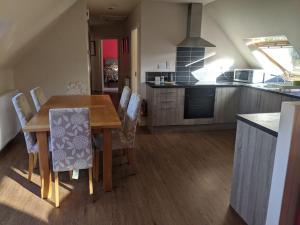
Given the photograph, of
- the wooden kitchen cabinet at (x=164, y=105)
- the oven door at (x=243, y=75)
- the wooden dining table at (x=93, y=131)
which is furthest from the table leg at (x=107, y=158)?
the oven door at (x=243, y=75)

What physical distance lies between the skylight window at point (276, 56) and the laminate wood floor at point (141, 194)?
2.07 metres

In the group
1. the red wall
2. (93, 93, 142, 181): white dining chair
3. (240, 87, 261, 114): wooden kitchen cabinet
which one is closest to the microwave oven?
(240, 87, 261, 114): wooden kitchen cabinet

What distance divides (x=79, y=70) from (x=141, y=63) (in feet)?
3.97

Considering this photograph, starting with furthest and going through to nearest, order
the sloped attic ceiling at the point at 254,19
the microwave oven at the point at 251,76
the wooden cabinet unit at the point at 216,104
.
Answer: the microwave oven at the point at 251,76, the wooden cabinet unit at the point at 216,104, the sloped attic ceiling at the point at 254,19

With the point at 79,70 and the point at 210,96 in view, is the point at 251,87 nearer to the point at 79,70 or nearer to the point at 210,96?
the point at 210,96

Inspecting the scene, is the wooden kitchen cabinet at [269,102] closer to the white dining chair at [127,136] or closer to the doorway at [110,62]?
the white dining chair at [127,136]

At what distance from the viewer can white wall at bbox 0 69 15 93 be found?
3991 millimetres

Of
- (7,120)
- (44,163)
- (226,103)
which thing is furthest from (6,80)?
(226,103)

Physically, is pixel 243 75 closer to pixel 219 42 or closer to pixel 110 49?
pixel 219 42

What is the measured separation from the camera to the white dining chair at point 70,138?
84.5 inches

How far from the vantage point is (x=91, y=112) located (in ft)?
9.49

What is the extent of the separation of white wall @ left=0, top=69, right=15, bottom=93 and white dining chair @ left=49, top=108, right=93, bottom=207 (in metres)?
2.40

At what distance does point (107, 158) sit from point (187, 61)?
10.4 feet

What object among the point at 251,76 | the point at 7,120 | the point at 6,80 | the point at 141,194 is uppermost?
the point at 251,76
